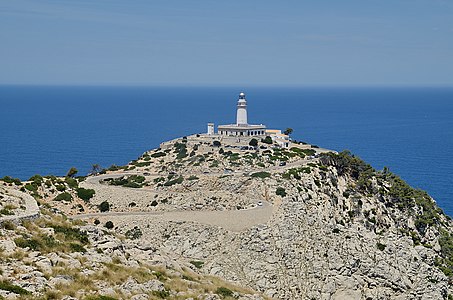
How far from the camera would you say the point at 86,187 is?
58281mm

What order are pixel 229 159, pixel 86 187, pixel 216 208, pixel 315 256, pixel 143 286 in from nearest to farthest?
pixel 143 286
pixel 315 256
pixel 216 208
pixel 86 187
pixel 229 159

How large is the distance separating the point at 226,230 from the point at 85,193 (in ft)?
56.0

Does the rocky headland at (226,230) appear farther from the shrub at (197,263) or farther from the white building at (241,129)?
the white building at (241,129)

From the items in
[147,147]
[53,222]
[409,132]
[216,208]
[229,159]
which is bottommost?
[53,222]

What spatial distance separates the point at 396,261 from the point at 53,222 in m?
30.3

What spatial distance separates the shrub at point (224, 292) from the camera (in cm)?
2702

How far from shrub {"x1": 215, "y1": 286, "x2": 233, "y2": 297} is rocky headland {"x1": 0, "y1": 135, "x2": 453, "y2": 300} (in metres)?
0.14

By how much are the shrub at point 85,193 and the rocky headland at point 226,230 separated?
0.20 m

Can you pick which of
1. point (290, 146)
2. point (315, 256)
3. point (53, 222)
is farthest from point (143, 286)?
point (290, 146)

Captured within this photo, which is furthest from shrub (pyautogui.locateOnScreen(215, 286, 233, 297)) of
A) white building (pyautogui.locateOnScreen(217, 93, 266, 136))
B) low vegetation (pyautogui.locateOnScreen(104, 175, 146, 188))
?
white building (pyautogui.locateOnScreen(217, 93, 266, 136))

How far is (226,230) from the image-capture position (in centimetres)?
4616

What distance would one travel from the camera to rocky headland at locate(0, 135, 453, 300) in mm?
24516

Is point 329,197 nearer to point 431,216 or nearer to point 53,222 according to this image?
point 431,216

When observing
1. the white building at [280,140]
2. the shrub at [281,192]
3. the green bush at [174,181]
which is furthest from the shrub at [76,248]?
the white building at [280,140]
